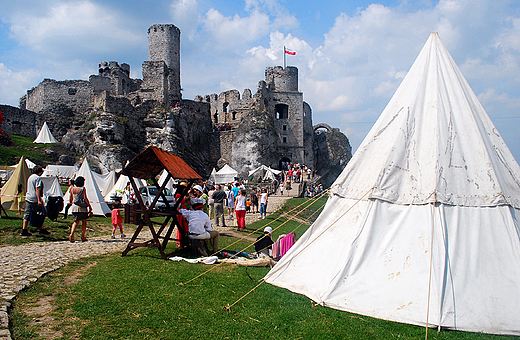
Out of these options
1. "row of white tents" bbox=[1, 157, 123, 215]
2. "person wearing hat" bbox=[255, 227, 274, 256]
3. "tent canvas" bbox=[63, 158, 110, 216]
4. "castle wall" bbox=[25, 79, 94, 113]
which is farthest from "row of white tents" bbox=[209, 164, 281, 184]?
"person wearing hat" bbox=[255, 227, 274, 256]

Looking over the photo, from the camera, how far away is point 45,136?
1141 inches

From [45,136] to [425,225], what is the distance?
32.9m

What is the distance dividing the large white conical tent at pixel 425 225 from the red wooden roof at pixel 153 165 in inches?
113

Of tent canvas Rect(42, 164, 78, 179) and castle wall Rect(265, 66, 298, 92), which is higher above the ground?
castle wall Rect(265, 66, 298, 92)

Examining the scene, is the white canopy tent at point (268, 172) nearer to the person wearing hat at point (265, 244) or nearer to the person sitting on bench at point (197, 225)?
the person wearing hat at point (265, 244)

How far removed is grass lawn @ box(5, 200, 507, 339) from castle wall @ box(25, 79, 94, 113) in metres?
35.5

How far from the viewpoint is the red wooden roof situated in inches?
254

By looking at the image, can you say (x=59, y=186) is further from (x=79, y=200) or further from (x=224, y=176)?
(x=224, y=176)

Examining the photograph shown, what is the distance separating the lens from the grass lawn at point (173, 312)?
345cm

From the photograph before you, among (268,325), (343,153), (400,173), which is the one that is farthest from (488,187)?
(343,153)

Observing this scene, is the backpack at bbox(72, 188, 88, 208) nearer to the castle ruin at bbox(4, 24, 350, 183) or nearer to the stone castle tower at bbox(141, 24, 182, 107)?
the castle ruin at bbox(4, 24, 350, 183)

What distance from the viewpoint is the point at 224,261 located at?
21.1 feet

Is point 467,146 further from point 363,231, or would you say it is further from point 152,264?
point 152,264

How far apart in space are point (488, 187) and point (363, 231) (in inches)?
69.1
